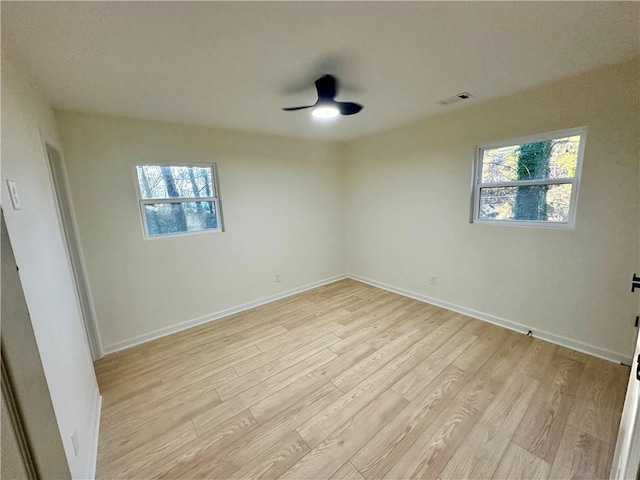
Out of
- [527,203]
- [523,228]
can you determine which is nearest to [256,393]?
[523,228]

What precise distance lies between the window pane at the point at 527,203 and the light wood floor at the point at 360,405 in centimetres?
125

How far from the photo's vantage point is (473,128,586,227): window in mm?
2346

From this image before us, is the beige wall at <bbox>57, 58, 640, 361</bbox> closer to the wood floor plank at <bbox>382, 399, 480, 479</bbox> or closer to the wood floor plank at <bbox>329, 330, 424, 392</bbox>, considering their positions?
the wood floor plank at <bbox>329, 330, 424, 392</bbox>

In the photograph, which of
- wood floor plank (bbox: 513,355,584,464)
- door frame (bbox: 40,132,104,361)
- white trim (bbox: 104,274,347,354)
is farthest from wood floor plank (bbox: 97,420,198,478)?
wood floor plank (bbox: 513,355,584,464)

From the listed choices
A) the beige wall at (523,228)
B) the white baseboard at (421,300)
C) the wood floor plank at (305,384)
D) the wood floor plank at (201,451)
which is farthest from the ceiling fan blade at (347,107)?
the white baseboard at (421,300)

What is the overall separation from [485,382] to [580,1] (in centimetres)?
247

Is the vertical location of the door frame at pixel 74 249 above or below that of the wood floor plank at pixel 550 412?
above

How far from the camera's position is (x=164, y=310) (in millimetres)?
3021

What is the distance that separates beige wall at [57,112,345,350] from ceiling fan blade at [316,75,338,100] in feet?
5.68

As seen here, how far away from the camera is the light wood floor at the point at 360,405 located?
150cm

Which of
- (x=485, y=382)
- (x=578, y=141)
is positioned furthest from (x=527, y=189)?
(x=485, y=382)

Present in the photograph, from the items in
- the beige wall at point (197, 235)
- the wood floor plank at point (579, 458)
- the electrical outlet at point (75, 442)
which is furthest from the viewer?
the beige wall at point (197, 235)

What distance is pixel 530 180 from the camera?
258 centimetres

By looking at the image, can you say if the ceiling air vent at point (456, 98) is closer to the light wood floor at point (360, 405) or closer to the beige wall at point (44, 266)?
the light wood floor at point (360, 405)
